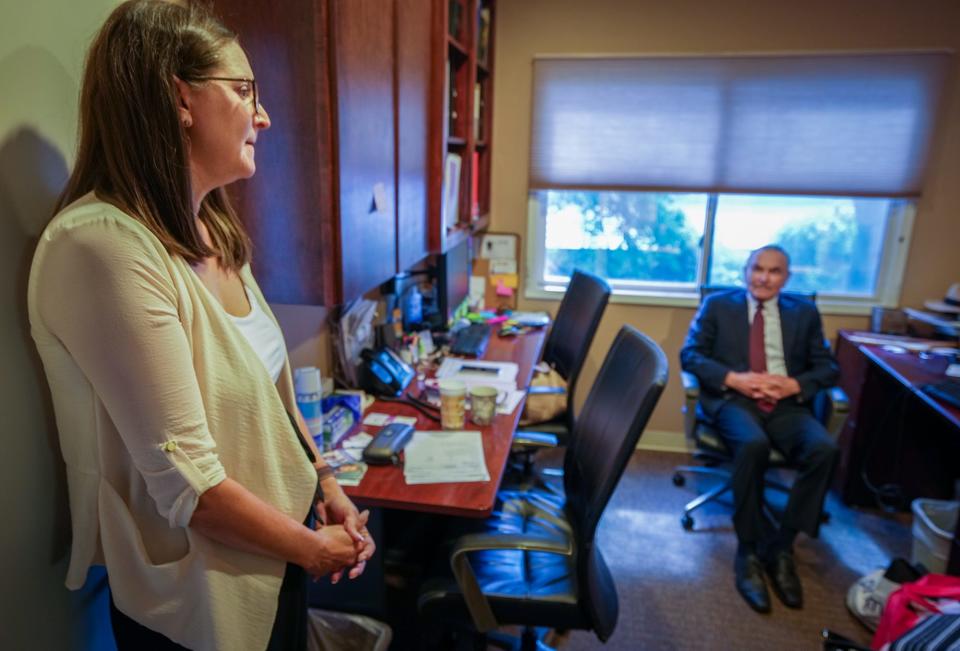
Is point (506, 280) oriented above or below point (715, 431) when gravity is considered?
above

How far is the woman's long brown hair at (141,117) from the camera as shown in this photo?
843 mm

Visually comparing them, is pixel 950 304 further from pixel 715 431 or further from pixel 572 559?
pixel 572 559

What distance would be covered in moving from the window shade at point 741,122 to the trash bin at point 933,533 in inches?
61.5

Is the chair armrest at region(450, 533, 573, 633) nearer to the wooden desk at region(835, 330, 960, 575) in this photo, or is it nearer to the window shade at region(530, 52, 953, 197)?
the wooden desk at region(835, 330, 960, 575)

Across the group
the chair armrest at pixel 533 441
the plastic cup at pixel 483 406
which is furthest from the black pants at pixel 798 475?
the plastic cup at pixel 483 406

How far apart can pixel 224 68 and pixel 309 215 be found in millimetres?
367

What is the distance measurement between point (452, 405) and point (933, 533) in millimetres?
1804

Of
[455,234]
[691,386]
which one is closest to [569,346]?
[691,386]

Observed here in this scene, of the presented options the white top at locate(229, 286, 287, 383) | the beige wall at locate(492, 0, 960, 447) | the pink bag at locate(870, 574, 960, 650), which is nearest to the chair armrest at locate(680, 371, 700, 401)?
the beige wall at locate(492, 0, 960, 447)

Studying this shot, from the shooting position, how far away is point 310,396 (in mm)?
1571

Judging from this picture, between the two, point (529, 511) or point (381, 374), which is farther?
point (381, 374)

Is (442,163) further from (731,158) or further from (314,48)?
(731,158)

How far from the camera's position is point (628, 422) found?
1.35 meters

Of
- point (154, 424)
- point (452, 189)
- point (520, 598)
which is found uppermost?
point (452, 189)
